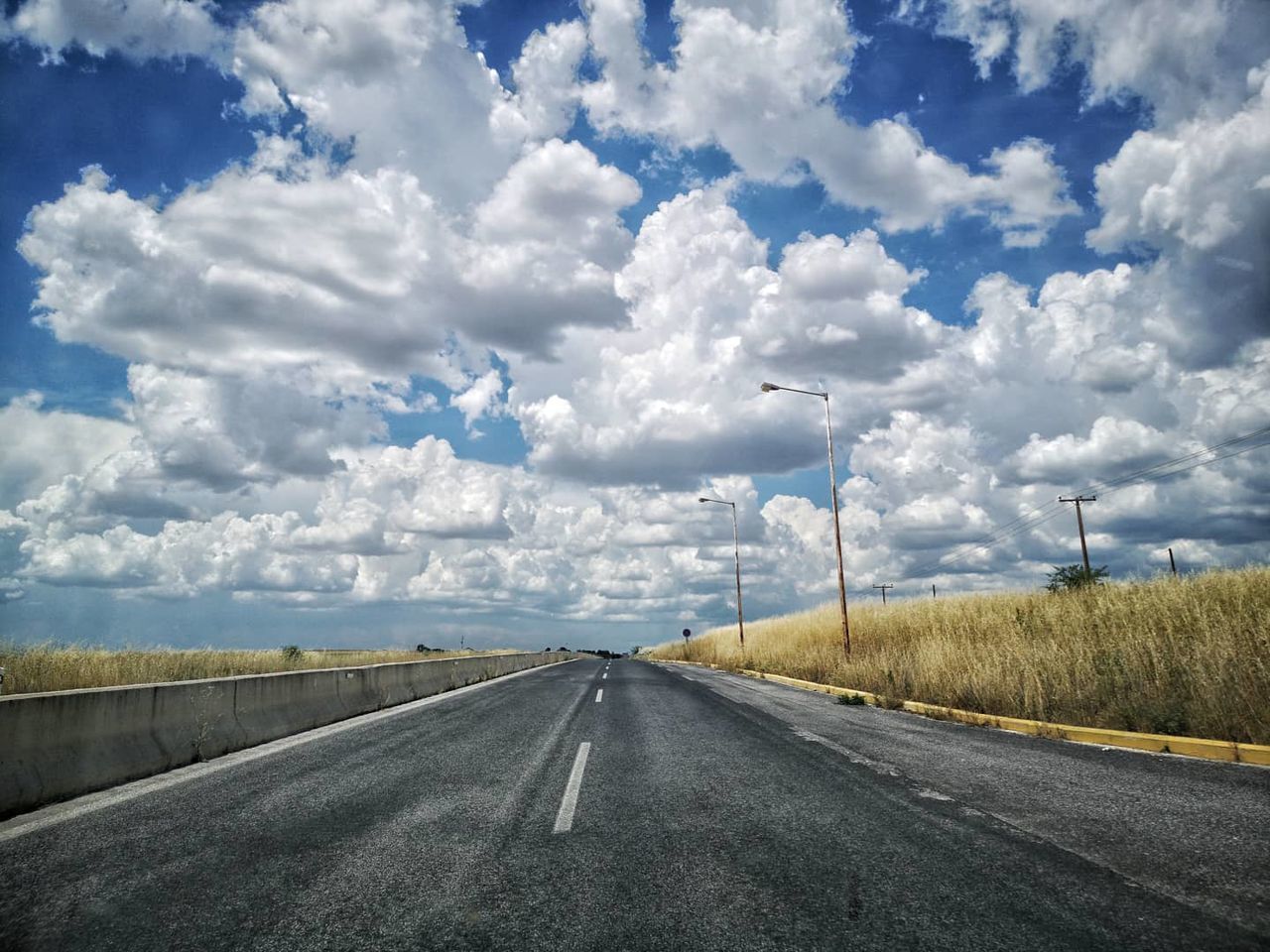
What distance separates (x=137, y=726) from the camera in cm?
679

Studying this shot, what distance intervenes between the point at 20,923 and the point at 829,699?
13823mm

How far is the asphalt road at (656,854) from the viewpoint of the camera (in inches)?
131

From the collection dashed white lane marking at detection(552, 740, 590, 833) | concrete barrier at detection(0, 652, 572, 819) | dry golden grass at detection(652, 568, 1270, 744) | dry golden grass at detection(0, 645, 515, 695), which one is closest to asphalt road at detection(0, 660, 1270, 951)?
dashed white lane marking at detection(552, 740, 590, 833)

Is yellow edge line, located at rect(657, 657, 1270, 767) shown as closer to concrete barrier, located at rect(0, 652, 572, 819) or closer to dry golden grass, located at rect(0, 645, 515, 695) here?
concrete barrier, located at rect(0, 652, 572, 819)

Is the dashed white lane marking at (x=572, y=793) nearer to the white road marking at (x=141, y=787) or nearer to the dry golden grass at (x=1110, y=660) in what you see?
the white road marking at (x=141, y=787)

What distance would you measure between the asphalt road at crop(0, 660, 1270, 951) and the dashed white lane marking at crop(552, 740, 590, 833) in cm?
3

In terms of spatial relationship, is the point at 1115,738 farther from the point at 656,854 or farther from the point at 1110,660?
the point at 656,854

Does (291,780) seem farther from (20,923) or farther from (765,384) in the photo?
(765,384)

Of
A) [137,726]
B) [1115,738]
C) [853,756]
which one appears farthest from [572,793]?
[1115,738]

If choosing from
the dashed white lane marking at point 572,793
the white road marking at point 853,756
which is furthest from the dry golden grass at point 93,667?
the white road marking at point 853,756

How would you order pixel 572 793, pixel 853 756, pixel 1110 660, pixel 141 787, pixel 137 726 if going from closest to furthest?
pixel 572 793
pixel 141 787
pixel 137 726
pixel 853 756
pixel 1110 660

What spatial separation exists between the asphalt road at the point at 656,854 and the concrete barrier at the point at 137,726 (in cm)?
33

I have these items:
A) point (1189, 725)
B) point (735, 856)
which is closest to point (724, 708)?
point (1189, 725)

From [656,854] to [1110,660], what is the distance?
9.23m
